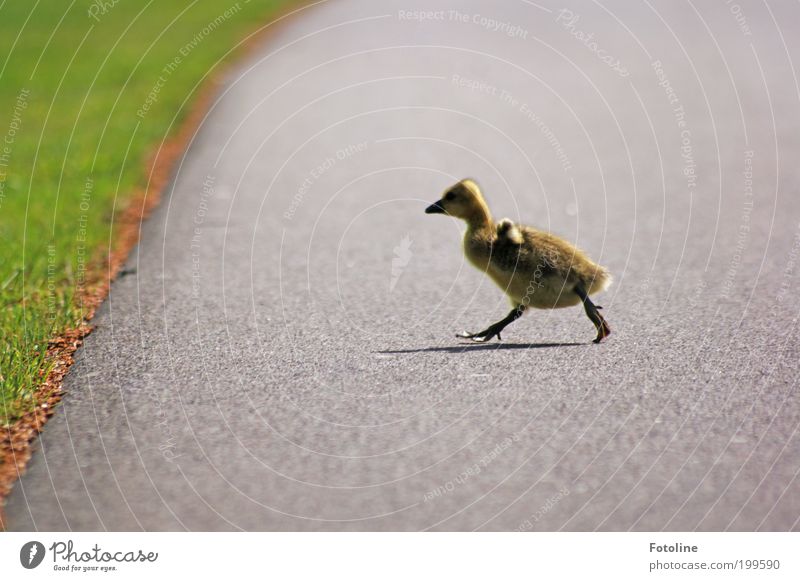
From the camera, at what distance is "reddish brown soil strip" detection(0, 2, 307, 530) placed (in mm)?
4789

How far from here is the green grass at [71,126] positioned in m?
6.91

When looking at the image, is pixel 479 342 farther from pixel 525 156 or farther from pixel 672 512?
pixel 525 156

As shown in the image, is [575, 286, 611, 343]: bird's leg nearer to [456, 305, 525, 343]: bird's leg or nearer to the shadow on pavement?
the shadow on pavement

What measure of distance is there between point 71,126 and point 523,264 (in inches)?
354

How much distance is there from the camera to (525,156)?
1130 cm

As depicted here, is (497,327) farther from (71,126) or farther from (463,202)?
(71,126)

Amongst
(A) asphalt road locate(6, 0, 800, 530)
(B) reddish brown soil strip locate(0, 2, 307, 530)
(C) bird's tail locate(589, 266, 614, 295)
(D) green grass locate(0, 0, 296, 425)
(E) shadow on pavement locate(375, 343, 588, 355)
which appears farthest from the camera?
(D) green grass locate(0, 0, 296, 425)

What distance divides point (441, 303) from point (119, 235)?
10.4 ft

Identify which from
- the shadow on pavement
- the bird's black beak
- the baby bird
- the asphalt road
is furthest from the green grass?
the baby bird

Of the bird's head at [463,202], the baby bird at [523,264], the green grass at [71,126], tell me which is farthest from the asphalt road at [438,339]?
the bird's head at [463,202]

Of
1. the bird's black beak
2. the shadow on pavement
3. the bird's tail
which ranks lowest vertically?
the shadow on pavement

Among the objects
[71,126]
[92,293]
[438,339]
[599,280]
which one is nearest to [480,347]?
[438,339]

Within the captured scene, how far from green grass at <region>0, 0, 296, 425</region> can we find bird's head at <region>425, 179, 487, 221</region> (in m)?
2.31

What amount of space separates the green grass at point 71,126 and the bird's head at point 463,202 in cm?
231
